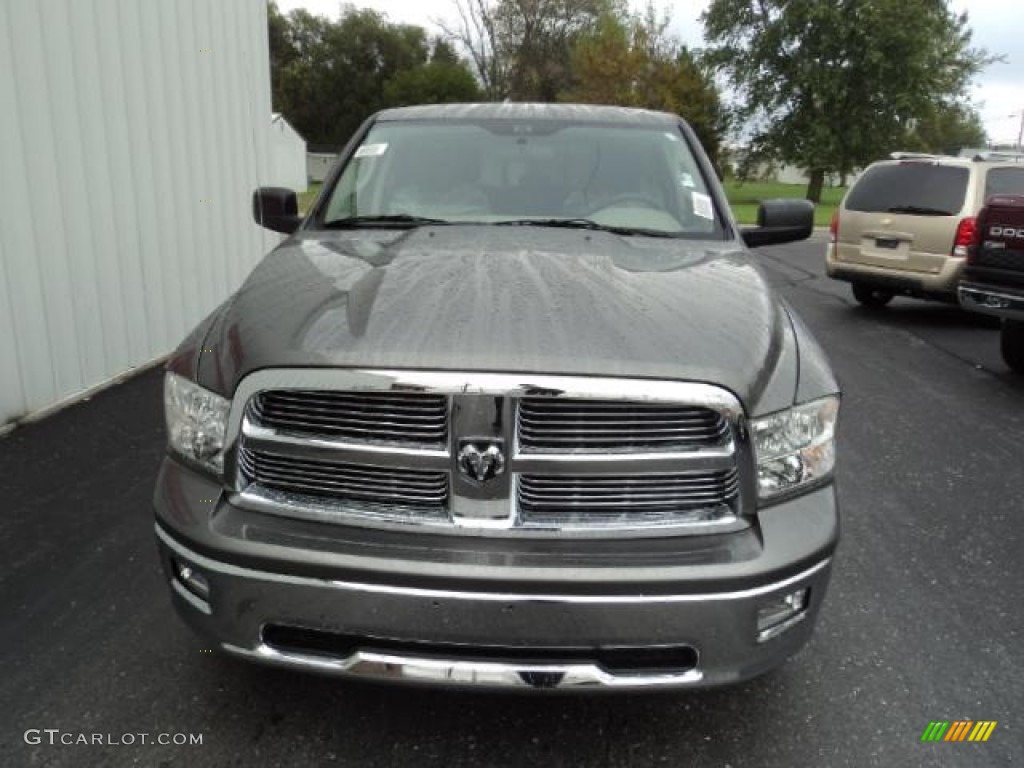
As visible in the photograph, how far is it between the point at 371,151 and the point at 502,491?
2207mm

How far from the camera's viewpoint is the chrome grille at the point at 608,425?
79.0 inches

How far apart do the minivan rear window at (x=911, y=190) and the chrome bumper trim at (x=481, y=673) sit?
27.7 feet

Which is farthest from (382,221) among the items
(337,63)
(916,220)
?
(337,63)

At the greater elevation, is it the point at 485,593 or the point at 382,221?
the point at 382,221

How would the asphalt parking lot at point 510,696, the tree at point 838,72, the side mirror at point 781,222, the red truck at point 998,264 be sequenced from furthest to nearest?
the tree at point 838,72 < the red truck at point 998,264 < the side mirror at point 781,222 < the asphalt parking lot at point 510,696

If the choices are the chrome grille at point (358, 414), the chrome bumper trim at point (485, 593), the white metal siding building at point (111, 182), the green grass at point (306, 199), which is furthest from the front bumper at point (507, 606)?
the green grass at point (306, 199)

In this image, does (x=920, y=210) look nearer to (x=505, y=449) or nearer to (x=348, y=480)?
(x=505, y=449)

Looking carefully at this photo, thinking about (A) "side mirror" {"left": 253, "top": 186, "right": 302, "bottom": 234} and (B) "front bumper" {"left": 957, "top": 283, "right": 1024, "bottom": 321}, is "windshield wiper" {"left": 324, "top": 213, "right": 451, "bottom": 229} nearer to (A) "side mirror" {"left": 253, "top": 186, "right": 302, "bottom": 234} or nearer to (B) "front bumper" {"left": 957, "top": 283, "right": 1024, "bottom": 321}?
(A) "side mirror" {"left": 253, "top": 186, "right": 302, "bottom": 234}

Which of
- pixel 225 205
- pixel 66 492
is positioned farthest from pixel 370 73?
pixel 66 492

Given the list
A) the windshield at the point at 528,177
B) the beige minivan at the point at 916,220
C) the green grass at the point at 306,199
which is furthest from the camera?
the green grass at the point at 306,199

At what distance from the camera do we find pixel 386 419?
2041mm

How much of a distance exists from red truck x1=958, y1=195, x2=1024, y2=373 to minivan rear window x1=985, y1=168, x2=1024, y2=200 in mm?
2966

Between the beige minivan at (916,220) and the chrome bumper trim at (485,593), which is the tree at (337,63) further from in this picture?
the chrome bumper trim at (485,593)

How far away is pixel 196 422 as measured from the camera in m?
2.21
